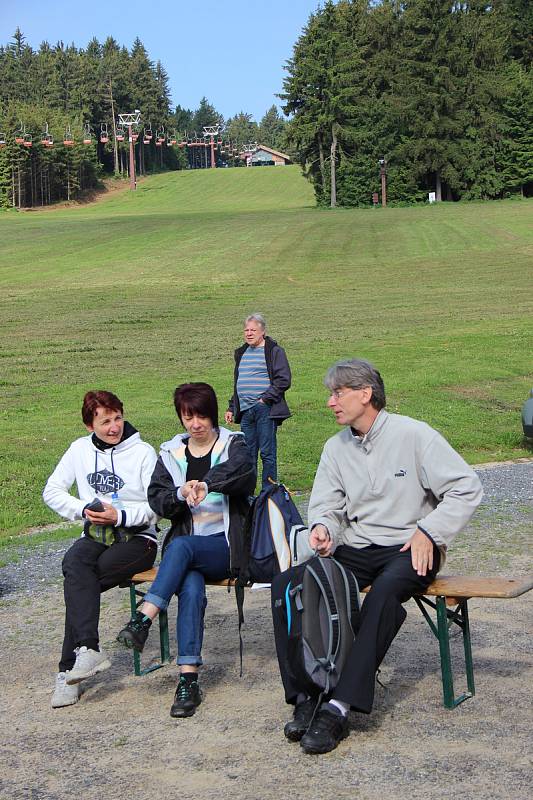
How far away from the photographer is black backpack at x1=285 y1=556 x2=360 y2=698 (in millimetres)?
4812

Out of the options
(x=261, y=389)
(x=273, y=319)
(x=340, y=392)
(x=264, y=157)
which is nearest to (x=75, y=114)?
(x=264, y=157)

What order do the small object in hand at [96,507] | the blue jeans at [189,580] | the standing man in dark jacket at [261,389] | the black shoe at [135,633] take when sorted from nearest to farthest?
the black shoe at [135,633] → the blue jeans at [189,580] → the small object in hand at [96,507] → the standing man in dark jacket at [261,389]

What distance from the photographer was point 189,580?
552 cm

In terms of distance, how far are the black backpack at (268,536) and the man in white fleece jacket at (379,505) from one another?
36 cm

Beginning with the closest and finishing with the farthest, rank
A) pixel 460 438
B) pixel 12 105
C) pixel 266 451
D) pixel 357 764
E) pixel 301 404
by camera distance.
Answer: pixel 357 764
pixel 266 451
pixel 460 438
pixel 301 404
pixel 12 105

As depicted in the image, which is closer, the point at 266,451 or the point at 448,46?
the point at 266,451

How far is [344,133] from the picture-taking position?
8881cm

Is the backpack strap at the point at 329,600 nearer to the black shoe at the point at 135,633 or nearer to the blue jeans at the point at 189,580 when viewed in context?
the blue jeans at the point at 189,580

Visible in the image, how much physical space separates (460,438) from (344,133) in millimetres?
78417

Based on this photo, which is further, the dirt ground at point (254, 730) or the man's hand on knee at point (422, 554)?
the man's hand on knee at point (422, 554)

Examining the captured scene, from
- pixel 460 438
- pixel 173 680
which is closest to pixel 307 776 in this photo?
pixel 173 680

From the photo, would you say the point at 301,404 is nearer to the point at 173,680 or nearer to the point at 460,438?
the point at 460,438

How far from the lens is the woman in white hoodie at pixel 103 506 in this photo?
18.6 ft

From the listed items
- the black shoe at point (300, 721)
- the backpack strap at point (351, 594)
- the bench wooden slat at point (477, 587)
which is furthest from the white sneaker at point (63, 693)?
the bench wooden slat at point (477, 587)
